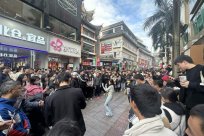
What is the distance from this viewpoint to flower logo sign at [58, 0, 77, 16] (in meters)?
24.2

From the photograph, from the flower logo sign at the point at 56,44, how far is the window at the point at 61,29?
1.16 meters

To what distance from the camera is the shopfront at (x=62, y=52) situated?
22.5m

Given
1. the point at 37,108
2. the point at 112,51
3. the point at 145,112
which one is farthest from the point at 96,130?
the point at 112,51

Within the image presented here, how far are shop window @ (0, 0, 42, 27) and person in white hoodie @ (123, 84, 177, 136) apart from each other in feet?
50.9

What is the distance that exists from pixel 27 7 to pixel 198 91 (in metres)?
17.7

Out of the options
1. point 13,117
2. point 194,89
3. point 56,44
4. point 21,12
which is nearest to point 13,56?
point 21,12

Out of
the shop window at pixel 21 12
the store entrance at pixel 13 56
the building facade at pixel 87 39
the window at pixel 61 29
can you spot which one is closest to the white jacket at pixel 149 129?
the store entrance at pixel 13 56

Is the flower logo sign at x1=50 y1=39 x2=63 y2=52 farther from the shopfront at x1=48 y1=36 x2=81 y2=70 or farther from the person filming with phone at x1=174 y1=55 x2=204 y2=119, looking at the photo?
the person filming with phone at x1=174 y1=55 x2=204 y2=119

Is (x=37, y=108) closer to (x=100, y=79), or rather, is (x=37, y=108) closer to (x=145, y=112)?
(x=145, y=112)

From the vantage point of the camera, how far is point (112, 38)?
65.6 m

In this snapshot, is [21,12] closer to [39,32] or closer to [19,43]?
[39,32]

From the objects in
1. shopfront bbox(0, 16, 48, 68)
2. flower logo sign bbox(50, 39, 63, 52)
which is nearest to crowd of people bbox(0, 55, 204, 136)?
shopfront bbox(0, 16, 48, 68)

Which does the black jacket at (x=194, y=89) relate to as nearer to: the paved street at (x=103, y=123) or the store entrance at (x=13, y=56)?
the paved street at (x=103, y=123)

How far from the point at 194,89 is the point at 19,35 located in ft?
50.5
